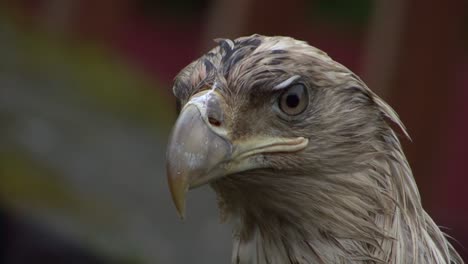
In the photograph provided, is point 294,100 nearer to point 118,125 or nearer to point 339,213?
point 339,213

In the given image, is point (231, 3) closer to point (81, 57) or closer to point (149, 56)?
point (81, 57)

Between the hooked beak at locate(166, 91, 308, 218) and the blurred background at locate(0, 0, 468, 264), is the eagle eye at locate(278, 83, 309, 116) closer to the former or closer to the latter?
the hooked beak at locate(166, 91, 308, 218)

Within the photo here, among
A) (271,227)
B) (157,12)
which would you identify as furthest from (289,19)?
(157,12)

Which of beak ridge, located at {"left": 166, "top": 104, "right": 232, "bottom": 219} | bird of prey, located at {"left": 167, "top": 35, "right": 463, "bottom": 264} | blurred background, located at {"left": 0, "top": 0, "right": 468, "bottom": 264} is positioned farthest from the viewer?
blurred background, located at {"left": 0, "top": 0, "right": 468, "bottom": 264}

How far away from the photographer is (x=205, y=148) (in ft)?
11.0

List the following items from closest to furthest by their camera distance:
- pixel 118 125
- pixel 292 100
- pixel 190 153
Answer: pixel 190 153 → pixel 292 100 → pixel 118 125

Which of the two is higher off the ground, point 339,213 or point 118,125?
point 339,213

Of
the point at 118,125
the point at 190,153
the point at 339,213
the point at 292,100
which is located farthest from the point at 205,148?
Answer: the point at 118,125

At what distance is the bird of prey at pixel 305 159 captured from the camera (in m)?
3.48

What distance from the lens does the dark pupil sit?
137 inches

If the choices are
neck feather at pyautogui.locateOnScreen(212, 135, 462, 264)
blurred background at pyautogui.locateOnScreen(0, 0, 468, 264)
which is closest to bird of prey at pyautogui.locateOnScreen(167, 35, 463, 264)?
neck feather at pyautogui.locateOnScreen(212, 135, 462, 264)

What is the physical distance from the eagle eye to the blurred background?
2.48 m

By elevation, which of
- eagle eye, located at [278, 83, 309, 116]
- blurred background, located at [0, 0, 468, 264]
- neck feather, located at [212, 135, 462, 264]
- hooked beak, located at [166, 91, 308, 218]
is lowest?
blurred background, located at [0, 0, 468, 264]

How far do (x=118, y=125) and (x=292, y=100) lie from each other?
143 inches
